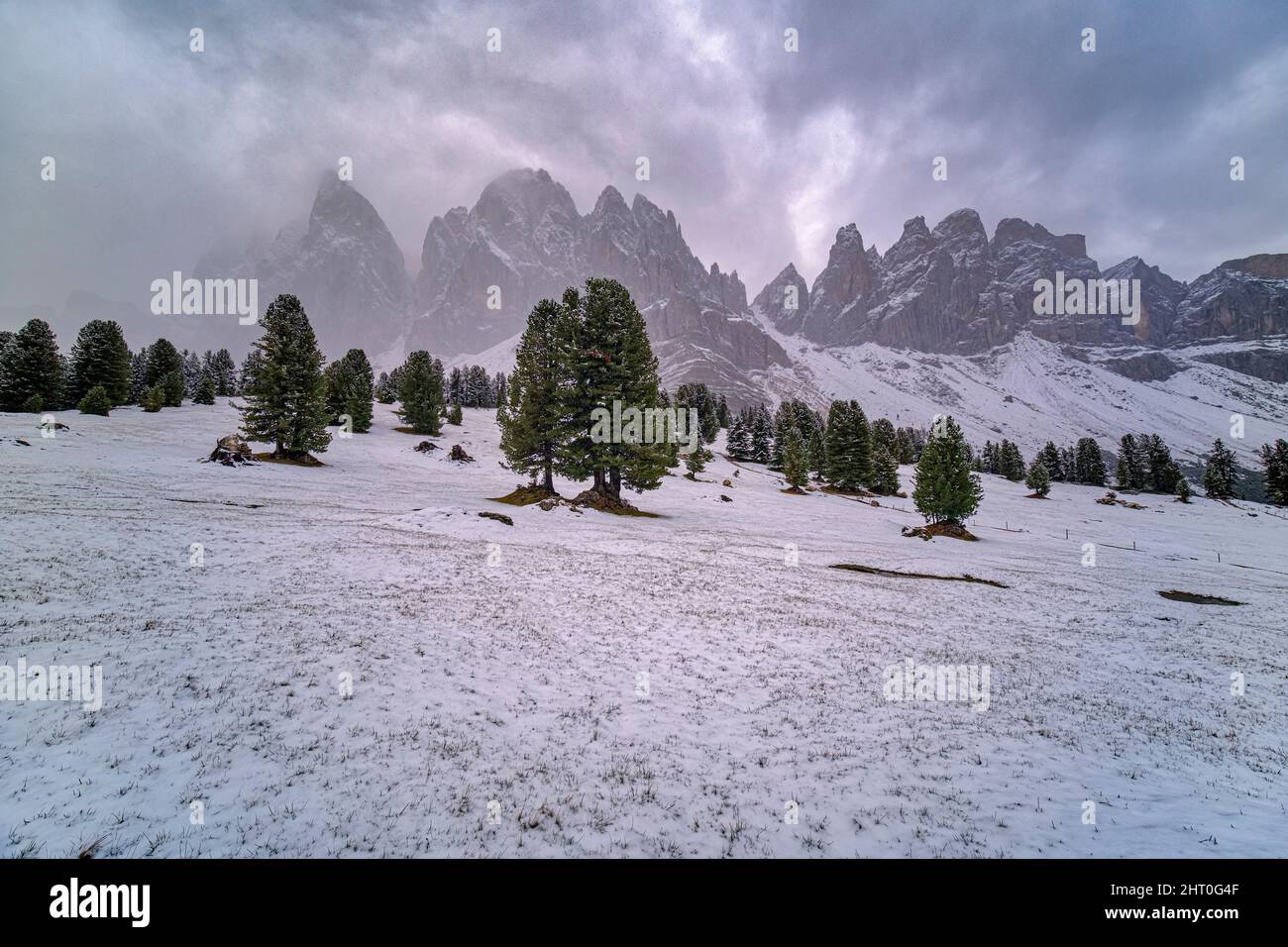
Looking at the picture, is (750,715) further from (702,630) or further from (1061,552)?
(1061,552)

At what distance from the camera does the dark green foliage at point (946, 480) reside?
3750cm

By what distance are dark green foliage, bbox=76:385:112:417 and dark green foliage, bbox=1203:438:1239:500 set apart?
14954cm

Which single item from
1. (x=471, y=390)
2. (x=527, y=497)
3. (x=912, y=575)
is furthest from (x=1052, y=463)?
(x=471, y=390)

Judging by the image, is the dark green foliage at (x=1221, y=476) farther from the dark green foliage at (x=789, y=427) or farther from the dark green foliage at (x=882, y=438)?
the dark green foliage at (x=789, y=427)

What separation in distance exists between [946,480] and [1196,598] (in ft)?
61.3

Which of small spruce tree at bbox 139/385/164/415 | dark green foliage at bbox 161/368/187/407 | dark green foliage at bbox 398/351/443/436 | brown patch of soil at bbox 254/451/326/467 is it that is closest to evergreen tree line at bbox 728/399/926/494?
dark green foliage at bbox 398/351/443/436

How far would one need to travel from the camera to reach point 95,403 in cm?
4406

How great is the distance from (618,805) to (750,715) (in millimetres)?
3342

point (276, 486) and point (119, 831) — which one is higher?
point (276, 486)

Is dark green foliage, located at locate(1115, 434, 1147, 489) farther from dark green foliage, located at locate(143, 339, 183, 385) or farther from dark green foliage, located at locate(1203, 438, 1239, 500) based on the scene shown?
dark green foliage, located at locate(143, 339, 183, 385)

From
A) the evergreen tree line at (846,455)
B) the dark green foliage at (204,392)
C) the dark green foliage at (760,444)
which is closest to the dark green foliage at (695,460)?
the evergreen tree line at (846,455)

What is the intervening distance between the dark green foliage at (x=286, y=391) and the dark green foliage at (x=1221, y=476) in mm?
129029
